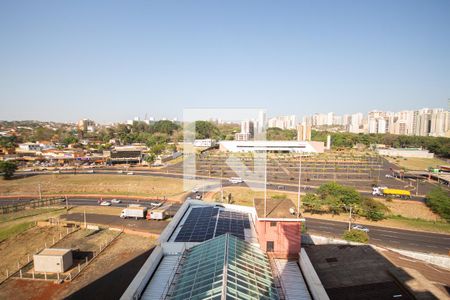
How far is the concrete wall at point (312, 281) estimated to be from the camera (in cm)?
839

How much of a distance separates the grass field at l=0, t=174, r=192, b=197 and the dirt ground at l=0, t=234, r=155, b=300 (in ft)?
54.1

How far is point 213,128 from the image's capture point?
105m

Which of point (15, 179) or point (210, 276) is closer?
point (210, 276)

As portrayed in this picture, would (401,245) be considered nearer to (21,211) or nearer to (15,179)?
(21,211)

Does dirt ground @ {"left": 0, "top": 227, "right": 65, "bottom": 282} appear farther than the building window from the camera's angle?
Yes

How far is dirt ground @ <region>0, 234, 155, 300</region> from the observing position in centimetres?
1405

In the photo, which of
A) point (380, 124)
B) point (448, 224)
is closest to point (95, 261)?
point (448, 224)

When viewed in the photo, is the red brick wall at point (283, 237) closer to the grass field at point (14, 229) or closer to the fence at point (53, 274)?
the fence at point (53, 274)

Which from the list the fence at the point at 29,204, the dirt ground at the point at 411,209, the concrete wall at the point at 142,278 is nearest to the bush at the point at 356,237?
the concrete wall at the point at 142,278

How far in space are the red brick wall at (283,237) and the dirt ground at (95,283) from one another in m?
9.00

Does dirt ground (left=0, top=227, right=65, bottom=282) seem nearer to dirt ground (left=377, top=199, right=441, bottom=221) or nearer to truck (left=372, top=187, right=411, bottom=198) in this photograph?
dirt ground (left=377, top=199, right=441, bottom=221)

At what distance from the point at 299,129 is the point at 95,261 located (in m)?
82.2

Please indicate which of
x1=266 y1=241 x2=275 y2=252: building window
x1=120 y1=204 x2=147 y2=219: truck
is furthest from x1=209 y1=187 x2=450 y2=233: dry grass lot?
x1=266 y1=241 x2=275 y2=252: building window

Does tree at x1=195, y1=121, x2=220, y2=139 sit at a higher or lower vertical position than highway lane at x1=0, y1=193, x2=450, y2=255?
higher
